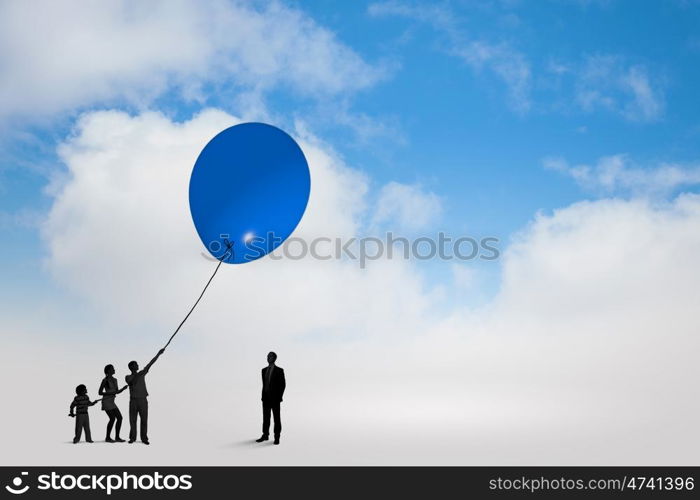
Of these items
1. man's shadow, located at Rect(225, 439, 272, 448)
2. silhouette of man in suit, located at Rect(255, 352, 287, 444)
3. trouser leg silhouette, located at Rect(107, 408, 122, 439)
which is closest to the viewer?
man's shadow, located at Rect(225, 439, 272, 448)

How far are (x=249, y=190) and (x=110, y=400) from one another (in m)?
3.80

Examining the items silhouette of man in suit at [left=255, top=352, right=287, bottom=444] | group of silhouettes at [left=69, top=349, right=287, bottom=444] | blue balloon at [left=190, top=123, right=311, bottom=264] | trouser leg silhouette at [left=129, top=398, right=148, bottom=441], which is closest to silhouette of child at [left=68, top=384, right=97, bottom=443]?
group of silhouettes at [left=69, top=349, right=287, bottom=444]

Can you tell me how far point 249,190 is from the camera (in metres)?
10.3

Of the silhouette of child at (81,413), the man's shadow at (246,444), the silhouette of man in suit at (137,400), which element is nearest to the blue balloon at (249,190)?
the silhouette of man in suit at (137,400)

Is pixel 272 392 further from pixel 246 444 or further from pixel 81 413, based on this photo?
pixel 81 413

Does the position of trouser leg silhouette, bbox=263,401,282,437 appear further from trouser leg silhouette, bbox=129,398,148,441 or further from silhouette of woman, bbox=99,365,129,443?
silhouette of woman, bbox=99,365,129,443

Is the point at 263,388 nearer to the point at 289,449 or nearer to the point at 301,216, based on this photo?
the point at 289,449

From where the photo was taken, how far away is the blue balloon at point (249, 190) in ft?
33.9

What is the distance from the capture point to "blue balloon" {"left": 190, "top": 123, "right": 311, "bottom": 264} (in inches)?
407

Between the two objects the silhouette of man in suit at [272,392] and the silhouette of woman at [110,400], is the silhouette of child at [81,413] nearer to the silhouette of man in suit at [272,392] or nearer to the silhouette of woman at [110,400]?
the silhouette of woman at [110,400]

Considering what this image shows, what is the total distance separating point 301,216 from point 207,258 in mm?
1548

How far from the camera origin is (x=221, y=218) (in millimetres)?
10438

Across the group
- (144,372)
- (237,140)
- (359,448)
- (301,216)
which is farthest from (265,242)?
(359,448)

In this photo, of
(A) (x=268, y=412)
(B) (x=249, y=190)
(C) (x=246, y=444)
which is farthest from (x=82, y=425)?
(B) (x=249, y=190)
